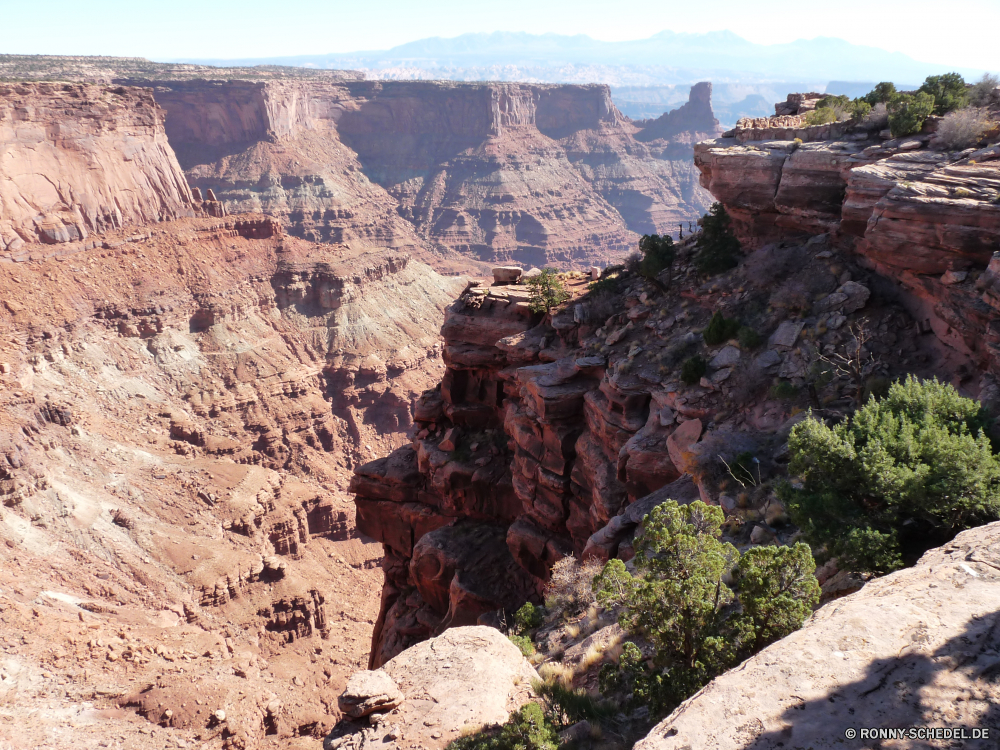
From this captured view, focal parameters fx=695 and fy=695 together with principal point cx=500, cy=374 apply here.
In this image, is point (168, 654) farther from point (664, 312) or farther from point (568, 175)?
point (568, 175)

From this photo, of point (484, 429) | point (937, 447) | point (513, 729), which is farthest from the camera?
point (484, 429)

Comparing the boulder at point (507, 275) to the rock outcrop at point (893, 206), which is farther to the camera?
the boulder at point (507, 275)

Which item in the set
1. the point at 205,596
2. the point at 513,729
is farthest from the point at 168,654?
the point at 513,729

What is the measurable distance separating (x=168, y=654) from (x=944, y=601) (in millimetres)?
36425

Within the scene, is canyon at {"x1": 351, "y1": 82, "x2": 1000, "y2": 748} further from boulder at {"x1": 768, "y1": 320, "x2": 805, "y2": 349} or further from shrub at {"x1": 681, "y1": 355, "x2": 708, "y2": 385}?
shrub at {"x1": 681, "y1": 355, "x2": 708, "y2": 385}

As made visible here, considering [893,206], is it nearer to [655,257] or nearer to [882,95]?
[655,257]

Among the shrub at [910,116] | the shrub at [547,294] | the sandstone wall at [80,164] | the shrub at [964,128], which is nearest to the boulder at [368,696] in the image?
the shrub at [547,294]

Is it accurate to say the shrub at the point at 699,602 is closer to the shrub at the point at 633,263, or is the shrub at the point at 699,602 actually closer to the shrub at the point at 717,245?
the shrub at the point at 717,245

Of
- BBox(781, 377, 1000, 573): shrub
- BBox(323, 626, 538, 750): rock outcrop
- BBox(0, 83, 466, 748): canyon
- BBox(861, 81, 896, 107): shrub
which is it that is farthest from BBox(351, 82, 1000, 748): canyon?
BBox(0, 83, 466, 748): canyon

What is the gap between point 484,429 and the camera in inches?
1407

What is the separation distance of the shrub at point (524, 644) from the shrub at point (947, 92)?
2448 cm

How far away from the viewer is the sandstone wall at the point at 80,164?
61.4m

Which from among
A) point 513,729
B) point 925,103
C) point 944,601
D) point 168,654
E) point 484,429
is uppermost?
point 925,103

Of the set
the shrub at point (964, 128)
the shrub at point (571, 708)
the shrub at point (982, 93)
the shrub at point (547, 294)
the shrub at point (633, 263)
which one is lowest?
the shrub at point (571, 708)
